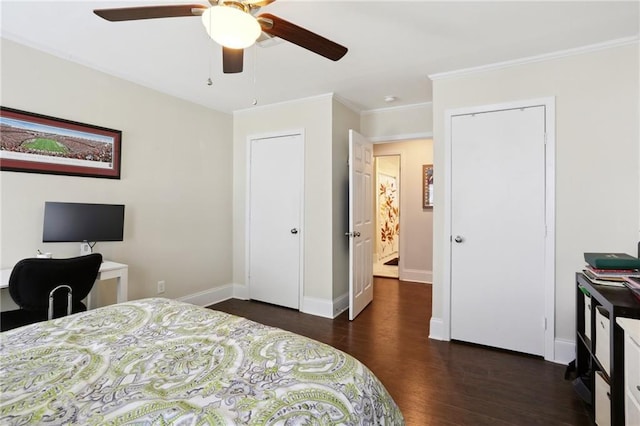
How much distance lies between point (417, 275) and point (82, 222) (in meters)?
4.59

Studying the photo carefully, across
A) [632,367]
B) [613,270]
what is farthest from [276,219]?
[632,367]

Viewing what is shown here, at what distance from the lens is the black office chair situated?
1.93 metres

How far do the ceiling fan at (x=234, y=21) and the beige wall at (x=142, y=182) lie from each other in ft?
4.93

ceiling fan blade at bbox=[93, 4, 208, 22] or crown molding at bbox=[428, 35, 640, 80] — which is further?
crown molding at bbox=[428, 35, 640, 80]

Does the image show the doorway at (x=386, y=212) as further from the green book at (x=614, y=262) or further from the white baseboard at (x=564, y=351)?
the green book at (x=614, y=262)

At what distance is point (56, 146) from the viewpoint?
8.61 feet

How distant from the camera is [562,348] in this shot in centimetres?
252

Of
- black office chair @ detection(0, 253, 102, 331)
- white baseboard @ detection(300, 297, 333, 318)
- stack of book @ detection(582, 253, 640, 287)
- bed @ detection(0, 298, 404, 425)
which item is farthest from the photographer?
white baseboard @ detection(300, 297, 333, 318)

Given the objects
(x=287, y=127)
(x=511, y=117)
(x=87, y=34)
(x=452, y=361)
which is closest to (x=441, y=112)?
(x=511, y=117)

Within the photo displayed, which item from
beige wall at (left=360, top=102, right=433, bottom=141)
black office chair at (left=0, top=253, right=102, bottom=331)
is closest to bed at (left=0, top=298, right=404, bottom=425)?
black office chair at (left=0, top=253, right=102, bottom=331)

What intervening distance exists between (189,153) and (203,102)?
630 mm

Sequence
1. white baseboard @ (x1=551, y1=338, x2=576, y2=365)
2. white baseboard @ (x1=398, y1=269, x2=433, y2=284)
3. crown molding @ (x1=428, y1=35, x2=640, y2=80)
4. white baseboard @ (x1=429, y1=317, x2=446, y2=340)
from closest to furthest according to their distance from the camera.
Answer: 1. crown molding @ (x1=428, y1=35, x2=640, y2=80)
2. white baseboard @ (x1=551, y1=338, x2=576, y2=365)
3. white baseboard @ (x1=429, y1=317, x2=446, y2=340)
4. white baseboard @ (x1=398, y1=269, x2=433, y2=284)

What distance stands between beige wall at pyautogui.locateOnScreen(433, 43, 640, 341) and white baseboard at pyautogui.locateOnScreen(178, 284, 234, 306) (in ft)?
11.5

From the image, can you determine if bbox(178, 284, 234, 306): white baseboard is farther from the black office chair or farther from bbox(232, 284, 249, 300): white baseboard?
the black office chair
